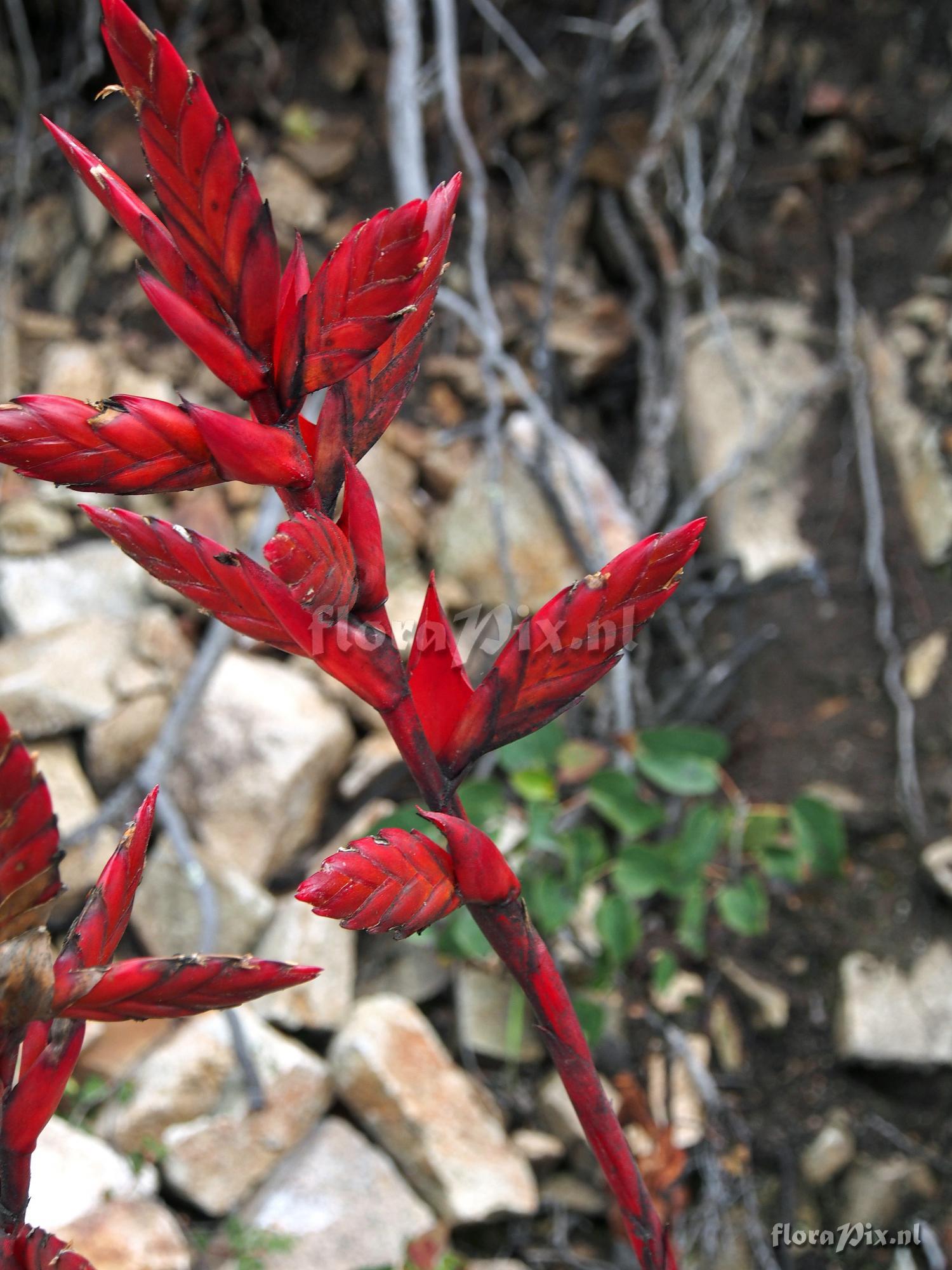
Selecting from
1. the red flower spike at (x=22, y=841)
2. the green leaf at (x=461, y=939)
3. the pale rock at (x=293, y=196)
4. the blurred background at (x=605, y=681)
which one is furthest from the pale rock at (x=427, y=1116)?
the pale rock at (x=293, y=196)

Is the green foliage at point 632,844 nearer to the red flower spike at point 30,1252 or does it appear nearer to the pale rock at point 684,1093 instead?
the pale rock at point 684,1093

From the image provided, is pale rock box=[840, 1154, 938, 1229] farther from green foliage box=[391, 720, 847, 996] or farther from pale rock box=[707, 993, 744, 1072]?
green foliage box=[391, 720, 847, 996]

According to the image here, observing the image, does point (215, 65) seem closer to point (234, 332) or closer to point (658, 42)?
point (658, 42)

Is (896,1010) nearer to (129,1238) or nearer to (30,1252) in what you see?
(129,1238)

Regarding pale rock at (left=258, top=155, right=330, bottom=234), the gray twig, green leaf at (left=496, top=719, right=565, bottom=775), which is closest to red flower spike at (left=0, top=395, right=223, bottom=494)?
green leaf at (left=496, top=719, right=565, bottom=775)

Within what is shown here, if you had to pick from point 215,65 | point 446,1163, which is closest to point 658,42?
point 215,65

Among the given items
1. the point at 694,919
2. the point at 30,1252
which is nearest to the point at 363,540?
the point at 30,1252
